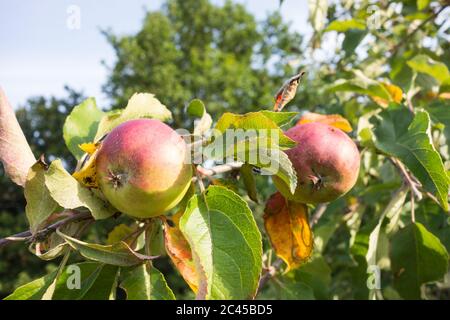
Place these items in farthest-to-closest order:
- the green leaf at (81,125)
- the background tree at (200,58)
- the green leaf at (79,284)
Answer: the background tree at (200,58) < the green leaf at (81,125) < the green leaf at (79,284)

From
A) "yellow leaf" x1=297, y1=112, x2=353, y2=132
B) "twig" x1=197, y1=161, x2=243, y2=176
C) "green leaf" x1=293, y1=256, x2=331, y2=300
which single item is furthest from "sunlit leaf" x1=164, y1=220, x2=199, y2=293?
"green leaf" x1=293, y1=256, x2=331, y2=300

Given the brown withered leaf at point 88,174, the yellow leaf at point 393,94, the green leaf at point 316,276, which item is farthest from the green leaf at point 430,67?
the brown withered leaf at point 88,174

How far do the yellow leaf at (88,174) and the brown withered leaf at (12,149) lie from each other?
10 cm

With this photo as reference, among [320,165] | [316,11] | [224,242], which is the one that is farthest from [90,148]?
[316,11]

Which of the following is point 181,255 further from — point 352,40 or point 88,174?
point 352,40

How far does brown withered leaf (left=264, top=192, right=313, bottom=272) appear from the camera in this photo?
1.06 m

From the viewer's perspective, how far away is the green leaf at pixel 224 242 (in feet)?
2.55

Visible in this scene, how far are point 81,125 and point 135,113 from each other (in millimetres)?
177

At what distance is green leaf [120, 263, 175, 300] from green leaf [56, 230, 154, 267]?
0.09 m

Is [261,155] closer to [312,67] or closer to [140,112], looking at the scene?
[140,112]

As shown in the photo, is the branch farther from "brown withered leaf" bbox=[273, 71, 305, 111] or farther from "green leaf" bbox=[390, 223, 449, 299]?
"green leaf" bbox=[390, 223, 449, 299]

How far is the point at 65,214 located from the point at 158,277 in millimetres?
200

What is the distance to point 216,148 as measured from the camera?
0.86 m

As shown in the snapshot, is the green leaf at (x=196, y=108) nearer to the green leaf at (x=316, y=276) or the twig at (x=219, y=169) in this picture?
the twig at (x=219, y=169)
